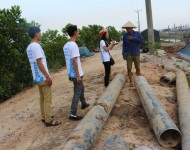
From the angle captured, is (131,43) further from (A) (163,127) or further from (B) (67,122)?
(A) (163,127)

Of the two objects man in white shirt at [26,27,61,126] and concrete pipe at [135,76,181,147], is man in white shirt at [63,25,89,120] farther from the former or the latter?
concrete pipe at [135,76,181,147]

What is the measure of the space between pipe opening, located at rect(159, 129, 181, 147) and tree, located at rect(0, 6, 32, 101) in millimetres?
6500

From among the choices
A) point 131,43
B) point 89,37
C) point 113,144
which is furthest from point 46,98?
Result: point 89,37

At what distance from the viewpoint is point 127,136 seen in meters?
5.70

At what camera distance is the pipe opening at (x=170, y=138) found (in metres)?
5.41

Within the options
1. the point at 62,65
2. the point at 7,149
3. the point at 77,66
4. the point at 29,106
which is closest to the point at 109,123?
the point at 77,66

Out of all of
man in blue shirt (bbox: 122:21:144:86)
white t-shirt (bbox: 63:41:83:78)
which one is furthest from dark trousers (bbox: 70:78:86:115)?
man in blue shirt (bbox: 122:21:144:86)

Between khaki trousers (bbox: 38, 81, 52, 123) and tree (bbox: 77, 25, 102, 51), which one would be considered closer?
khaki trousers (bbox: 38, 81, 52, 123)

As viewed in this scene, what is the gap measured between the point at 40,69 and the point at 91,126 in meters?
1.35

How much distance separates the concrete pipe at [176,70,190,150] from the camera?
518cm

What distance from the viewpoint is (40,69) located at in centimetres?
608

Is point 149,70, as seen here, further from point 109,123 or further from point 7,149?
point 7,149

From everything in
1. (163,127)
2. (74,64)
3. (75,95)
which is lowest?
(163,127)

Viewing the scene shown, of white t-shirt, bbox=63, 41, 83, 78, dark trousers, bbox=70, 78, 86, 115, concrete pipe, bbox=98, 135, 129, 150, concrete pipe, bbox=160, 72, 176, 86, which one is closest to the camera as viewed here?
concrete pipe, bbox=98, 135, 129, 150
